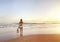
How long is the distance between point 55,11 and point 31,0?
406 mm

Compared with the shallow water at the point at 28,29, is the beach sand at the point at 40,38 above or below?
below

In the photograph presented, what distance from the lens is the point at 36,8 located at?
5.50 ft

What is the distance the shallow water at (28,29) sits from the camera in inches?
62.9

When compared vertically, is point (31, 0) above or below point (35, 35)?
above

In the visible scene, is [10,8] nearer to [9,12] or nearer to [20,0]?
[9,12]

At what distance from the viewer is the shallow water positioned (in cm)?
160

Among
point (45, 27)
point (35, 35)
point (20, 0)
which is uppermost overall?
point (20, 0)

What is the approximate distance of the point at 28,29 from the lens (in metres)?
1.66

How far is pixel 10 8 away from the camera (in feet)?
5.32

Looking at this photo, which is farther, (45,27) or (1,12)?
(45,27)

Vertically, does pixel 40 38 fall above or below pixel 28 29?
below

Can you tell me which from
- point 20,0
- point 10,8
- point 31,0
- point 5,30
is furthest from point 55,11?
point 5,30

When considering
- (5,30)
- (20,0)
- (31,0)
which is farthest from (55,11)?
(5,30)

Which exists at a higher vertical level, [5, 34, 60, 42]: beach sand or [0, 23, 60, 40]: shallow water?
[0, 23, 60, 40]: shallow water
